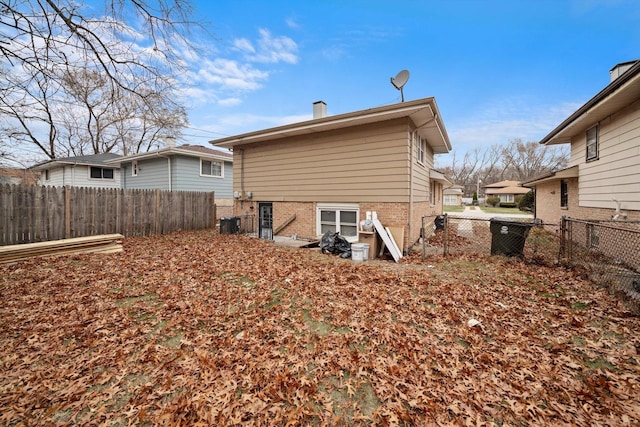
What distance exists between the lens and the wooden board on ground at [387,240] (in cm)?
751

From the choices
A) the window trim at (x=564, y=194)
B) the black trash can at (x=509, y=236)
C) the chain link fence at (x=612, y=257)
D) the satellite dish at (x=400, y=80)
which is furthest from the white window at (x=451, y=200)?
the black trash can at (x=509, y=236)

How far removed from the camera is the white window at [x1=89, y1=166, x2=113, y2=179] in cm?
1973

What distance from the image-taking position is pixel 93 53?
4.72 metres

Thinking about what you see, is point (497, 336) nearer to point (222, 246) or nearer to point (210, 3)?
point (210, 3)

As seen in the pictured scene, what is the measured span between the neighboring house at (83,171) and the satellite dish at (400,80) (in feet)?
69.9

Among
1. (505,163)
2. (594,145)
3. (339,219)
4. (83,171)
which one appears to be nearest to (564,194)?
(594,145)

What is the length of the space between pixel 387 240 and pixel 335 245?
1631mm

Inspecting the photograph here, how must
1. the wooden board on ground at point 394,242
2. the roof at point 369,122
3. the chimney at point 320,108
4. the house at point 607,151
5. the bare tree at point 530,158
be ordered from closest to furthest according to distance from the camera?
1. the house at point 607,151
2. the roof at point 369,122
3. the wooden board on ground at point 394,242
4. the chimney at point 320,108
5. the bare tree at point 530,158

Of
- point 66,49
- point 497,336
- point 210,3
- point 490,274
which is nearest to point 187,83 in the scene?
point 210,3

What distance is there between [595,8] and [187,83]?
12580mm

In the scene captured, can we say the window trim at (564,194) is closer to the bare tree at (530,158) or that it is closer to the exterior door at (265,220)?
the exterior door at (265,220)

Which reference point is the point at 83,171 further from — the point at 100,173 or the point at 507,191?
the point at 507,191

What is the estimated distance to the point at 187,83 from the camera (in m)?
5.18

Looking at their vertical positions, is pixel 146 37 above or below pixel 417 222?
above
